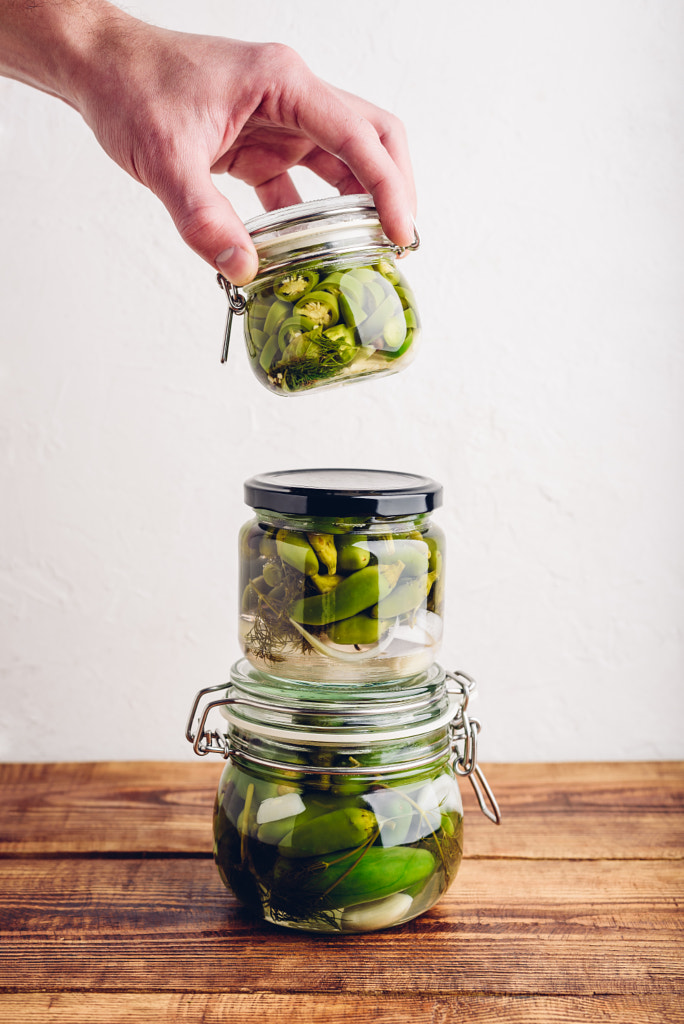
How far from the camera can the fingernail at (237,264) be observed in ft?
2.06

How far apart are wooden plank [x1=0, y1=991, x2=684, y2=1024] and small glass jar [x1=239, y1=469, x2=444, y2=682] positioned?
0.24 metres

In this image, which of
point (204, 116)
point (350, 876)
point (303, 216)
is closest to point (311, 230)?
point (303, 216)

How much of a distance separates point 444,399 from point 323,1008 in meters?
0.69

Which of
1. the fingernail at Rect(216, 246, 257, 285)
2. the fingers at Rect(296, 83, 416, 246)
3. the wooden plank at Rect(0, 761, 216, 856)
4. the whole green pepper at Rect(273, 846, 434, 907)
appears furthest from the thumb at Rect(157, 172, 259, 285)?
the wooden plank at Rect(0, 761, 216, 856)

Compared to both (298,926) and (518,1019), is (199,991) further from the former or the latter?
(518,1019)

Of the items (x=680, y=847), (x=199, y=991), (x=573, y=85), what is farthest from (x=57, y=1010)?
(x=573, y=85)

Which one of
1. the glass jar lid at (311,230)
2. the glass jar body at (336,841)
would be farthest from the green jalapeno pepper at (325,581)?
the glass jar lid at (311,230)

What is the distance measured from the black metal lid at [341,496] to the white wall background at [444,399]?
14.0 inches

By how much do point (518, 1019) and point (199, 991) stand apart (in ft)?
0.77

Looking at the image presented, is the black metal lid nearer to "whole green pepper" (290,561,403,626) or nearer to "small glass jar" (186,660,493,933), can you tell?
"whole green pepper" (290,561,403,626)

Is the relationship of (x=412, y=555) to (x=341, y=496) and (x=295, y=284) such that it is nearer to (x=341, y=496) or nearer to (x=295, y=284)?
(x=341, y=496)

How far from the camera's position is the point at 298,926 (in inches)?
27.1

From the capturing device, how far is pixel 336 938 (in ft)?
2.32

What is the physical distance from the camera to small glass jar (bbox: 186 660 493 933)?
0.66m
